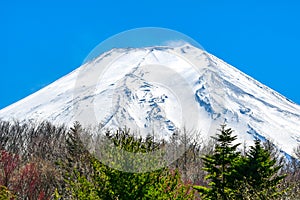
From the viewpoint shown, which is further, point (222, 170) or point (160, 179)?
point (222, 170)

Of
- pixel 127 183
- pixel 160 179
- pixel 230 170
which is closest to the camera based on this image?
pixel 127 183

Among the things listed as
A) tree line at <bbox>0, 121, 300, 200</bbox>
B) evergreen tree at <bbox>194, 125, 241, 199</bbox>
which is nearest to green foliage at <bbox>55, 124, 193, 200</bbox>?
tree line at <bbox>0, 121, 300, 200</bbox>

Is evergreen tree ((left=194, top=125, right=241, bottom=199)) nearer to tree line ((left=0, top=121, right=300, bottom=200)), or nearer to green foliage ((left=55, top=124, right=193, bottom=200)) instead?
tree line ((left=0, top=121, right=300, bottom=200))

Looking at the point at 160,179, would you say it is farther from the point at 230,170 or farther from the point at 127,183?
the point at 230,170

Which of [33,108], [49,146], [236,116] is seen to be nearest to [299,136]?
[236,116]

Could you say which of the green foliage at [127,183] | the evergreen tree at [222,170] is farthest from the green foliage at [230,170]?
the green foliage at [127,183]

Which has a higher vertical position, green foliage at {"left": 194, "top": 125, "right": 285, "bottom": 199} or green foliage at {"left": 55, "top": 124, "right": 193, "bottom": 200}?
green foliage at {"left": 194, "top": 125, "right": 285, "bottom": 199}

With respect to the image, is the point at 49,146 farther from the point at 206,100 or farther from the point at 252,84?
the point at 252,84

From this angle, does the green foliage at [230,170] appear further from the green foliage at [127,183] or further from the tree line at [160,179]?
the green foliage at [127,183]

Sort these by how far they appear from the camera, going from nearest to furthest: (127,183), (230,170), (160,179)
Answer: (127,183) < (160,179) < (230,170)

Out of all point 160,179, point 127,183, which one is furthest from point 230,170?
point 127,183

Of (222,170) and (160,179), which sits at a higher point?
(222,170)

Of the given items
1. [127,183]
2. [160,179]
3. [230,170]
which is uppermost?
[230,170]

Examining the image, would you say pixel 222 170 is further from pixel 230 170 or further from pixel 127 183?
pixel 127 183
